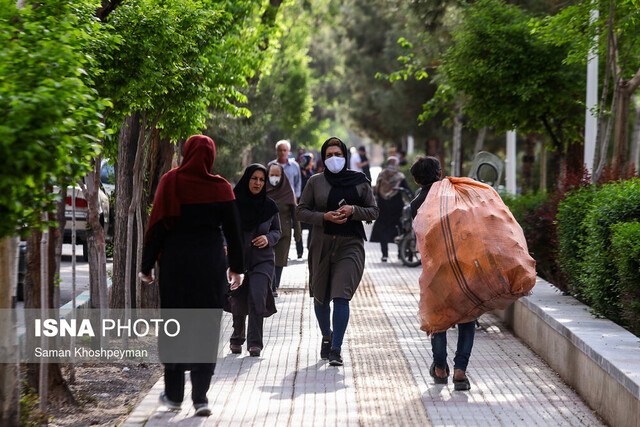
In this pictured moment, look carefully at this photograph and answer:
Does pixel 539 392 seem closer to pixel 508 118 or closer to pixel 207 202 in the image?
pixel 207 202

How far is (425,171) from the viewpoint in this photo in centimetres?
821

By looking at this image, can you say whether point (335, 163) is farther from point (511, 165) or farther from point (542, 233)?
point (511, 165)

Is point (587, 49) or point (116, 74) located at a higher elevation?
point (587, 49)

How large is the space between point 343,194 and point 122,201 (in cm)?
251

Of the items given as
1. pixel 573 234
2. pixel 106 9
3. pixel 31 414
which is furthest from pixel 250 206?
pixel 31 414

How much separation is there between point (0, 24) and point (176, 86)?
3653 millimetres

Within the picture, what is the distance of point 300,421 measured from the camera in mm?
6516

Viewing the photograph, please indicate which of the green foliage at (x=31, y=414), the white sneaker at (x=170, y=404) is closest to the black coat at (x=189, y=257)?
the white sneaker at (x=170, y=404)

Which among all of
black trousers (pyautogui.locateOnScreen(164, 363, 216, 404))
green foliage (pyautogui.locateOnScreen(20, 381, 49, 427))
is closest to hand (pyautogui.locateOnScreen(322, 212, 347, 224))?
black trousers (pyautogui.locateOnScreen(164, 363, 216, 404))

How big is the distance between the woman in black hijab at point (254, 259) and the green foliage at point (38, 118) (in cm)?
341

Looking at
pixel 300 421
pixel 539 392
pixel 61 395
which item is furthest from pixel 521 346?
pixel 61 395

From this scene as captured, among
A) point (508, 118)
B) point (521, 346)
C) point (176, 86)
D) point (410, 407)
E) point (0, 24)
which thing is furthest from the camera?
point (508, 118)

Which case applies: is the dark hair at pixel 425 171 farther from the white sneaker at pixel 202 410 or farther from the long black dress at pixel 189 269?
the white sneaker at pixel 202 410

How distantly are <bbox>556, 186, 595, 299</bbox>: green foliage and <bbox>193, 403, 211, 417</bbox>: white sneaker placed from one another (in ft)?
13.9
